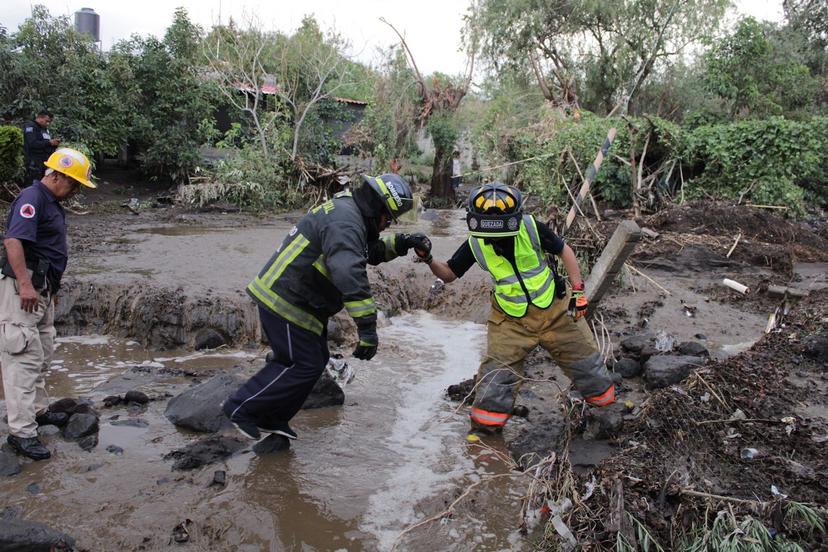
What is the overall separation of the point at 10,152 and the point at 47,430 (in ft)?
31.2

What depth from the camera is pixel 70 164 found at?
409cm

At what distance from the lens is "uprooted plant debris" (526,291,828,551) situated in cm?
294

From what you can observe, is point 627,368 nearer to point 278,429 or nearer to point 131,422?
point 278,429

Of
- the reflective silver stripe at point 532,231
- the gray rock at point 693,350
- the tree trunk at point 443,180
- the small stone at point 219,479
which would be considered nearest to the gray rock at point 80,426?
the small stone at point 219,479

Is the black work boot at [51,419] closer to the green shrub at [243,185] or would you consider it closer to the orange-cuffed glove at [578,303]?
the orange-cuffed glove at [578,303]

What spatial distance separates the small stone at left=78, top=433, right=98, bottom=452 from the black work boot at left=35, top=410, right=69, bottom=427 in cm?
27

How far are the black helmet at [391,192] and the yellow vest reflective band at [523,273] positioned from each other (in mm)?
709

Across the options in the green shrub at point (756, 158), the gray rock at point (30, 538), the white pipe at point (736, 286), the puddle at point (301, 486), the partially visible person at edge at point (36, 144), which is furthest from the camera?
the green shrub at point (756, 158)

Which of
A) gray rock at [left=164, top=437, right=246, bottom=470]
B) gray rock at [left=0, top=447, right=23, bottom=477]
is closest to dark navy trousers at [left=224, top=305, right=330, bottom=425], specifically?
gray rock at [left=164, top=437, right=246, bottom=470]

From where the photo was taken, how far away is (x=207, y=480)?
387 cm

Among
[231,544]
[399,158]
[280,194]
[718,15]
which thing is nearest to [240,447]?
[231,544]

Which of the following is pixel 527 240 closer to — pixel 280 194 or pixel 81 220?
pixel 81 220

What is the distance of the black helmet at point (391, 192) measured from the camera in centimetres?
404

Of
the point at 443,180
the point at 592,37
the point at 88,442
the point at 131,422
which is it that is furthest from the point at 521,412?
the point at 592,37
